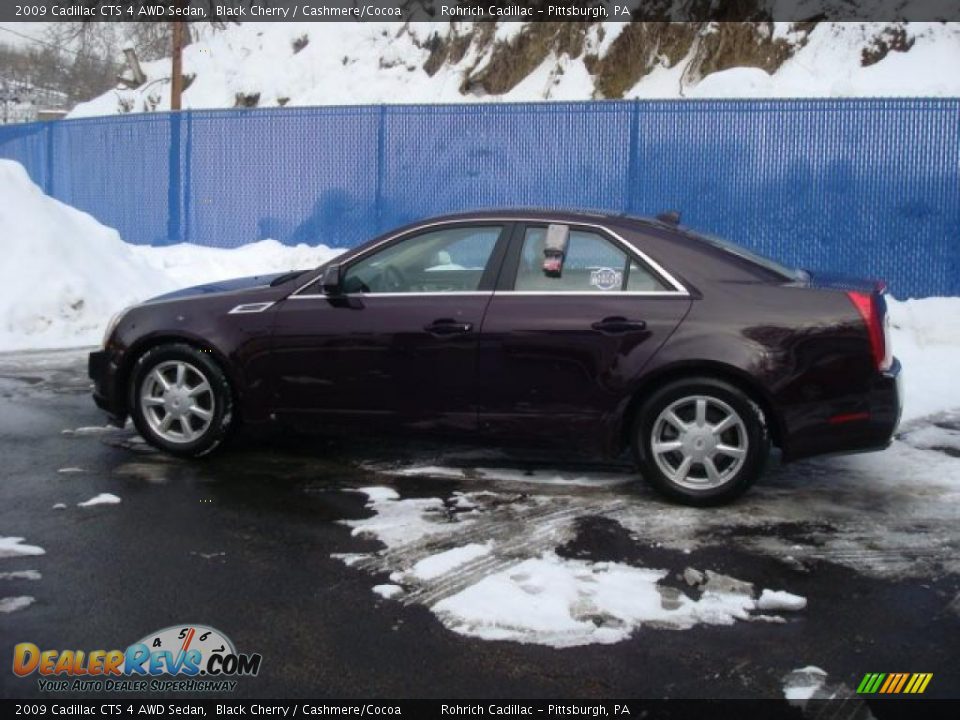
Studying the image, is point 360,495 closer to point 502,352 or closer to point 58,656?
point 502,352

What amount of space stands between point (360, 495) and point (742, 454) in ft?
6.46

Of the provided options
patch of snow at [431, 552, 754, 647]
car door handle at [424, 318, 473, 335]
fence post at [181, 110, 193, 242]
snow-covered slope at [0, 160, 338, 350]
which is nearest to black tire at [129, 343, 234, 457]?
car door handle at [424, 318, 473, 335]

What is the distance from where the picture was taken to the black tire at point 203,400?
592 cm

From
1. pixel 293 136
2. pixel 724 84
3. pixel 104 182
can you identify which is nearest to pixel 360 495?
pixel 293 136

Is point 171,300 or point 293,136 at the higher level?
point 293,136

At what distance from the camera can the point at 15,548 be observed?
462cm

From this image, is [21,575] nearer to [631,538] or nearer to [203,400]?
[203,400]

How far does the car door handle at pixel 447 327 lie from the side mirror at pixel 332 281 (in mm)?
573

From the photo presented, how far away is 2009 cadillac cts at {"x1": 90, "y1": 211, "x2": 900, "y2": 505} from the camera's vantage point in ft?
16.8

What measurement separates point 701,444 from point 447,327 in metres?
1.44

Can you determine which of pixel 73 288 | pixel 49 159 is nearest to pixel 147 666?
pixel 73 288

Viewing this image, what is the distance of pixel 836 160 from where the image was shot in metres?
12.1

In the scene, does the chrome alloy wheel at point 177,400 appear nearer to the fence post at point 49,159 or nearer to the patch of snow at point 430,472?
the patch of snow at point 430,472

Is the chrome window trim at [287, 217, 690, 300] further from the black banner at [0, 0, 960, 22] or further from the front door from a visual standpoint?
the black banner at [0, 0, 960, 22]
